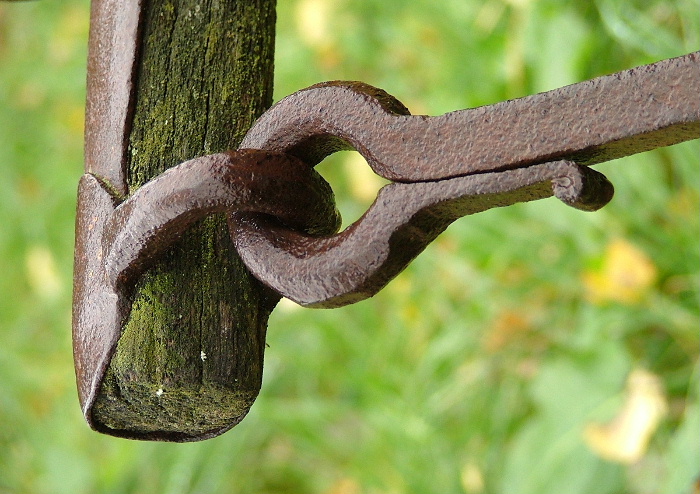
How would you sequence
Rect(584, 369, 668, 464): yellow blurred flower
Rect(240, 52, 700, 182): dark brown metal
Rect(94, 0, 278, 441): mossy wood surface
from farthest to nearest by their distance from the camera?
Rect(584, 369, 668, 464): yellow blurred flower, Rect(94, 0, 278, 441): mossy wood surface, Rect(240, 52, 700, 182): dark brown metal

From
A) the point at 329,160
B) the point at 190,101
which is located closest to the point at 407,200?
the point at 190,101

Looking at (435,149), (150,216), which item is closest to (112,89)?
(150,216)

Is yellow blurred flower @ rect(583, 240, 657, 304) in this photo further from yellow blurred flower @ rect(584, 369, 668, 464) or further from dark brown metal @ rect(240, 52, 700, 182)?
dark brown metal @ rect(240, 52, 700, 182)

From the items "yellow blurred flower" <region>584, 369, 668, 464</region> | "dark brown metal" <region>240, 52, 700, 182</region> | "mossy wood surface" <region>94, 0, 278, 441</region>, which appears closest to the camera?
"dark brown metal" <region>240, 52, 700, 182</region>

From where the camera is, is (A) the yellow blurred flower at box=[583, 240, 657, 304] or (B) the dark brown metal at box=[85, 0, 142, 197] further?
(A) the yellow blurred flower at box=[583, 240, 657, 304]

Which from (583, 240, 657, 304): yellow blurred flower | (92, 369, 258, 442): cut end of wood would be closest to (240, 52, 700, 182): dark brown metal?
(92, 369, 258, 442): cut end of wood

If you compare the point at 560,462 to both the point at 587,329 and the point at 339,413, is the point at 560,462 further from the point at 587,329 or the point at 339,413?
the point at 339,413

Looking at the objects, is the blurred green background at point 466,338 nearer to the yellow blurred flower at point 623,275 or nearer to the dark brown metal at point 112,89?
the yellow blurred flower at point 623,275
